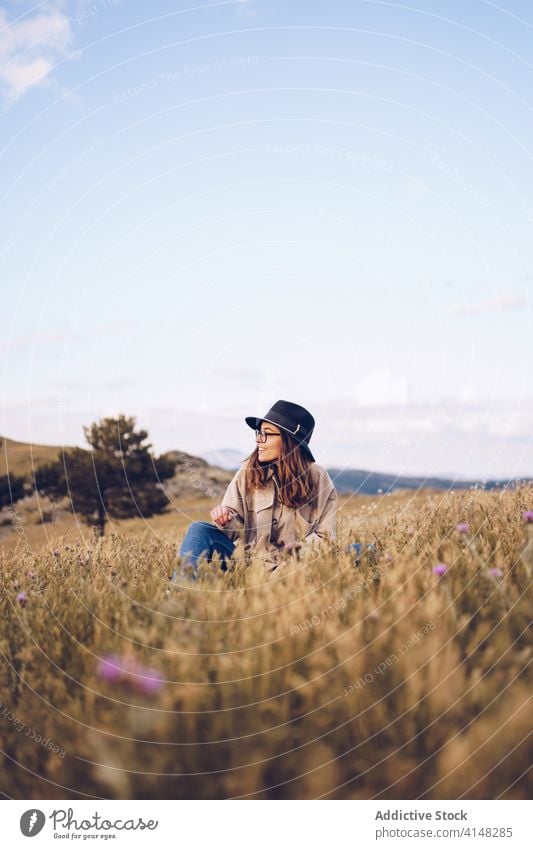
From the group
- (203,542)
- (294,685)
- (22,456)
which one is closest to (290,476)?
(203,542)

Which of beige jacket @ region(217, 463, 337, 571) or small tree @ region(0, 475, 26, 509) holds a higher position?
beige jacket @ region(217, 463, 337, 571)

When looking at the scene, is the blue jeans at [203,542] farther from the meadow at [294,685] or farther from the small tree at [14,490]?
the small tree at [14,490]

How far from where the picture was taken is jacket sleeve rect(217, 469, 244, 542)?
6.57 meters

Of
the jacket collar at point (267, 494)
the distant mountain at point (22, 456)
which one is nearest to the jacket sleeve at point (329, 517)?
the jacket collar at point (267, 494)

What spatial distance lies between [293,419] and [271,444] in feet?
1.21

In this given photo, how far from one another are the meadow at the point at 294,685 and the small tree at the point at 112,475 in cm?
4681

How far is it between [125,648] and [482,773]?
1918 millimetres

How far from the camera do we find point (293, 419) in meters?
6.57

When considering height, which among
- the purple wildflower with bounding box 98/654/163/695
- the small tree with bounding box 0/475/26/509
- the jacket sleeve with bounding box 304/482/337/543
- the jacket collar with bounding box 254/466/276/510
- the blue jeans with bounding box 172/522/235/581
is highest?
Answer: the jacket collar with bounding box 254/466/276/510

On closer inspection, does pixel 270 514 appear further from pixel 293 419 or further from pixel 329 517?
pixel 293 419

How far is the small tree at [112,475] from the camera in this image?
50.9 meters

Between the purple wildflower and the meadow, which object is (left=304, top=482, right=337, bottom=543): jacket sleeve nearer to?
the meadow

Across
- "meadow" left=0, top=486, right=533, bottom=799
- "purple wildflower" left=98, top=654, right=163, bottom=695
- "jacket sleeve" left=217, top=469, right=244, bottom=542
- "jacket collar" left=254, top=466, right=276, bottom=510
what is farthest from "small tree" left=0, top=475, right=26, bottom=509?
"purple wildflower" left=98, top=654, right=163, bottom=695

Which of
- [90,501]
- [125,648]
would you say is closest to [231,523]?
[125,648]
